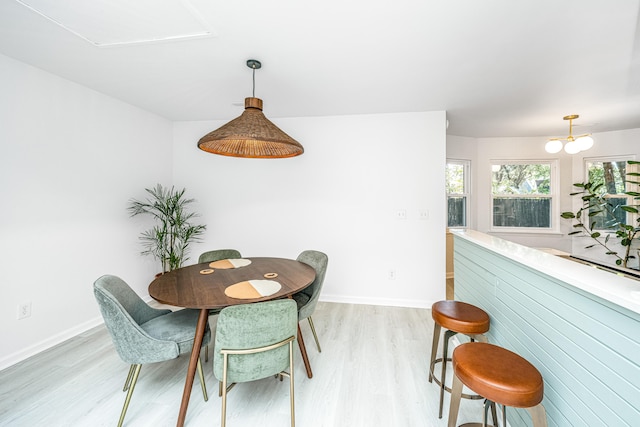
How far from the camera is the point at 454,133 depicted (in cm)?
453

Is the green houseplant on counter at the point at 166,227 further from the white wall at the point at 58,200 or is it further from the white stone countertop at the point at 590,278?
the white stone countertop at the point at 590,278

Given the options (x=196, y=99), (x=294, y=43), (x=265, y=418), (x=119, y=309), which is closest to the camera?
(x=119, y=309)

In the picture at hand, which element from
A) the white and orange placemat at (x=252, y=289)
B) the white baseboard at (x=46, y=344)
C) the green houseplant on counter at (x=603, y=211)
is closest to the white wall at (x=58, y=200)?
the white baseboard at (x=46, y=344)

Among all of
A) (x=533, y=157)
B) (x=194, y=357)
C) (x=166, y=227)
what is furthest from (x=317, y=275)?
(x=533, y=157)

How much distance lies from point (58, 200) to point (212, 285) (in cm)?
198

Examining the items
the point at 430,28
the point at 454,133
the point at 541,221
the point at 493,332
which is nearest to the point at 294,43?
the point at 430,28

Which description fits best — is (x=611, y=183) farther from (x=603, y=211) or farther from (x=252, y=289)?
(x=252, y=289)

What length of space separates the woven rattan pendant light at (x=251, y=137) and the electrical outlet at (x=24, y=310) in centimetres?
209

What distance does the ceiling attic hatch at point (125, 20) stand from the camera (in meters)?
1.59

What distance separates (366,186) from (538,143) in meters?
3.44

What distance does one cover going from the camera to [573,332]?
1.10 m

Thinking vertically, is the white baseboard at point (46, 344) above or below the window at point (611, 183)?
below

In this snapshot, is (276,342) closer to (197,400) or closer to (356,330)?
(197,400)

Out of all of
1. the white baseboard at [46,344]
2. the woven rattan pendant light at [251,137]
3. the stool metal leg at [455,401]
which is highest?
the woven rattan pendant light at [251,137]
